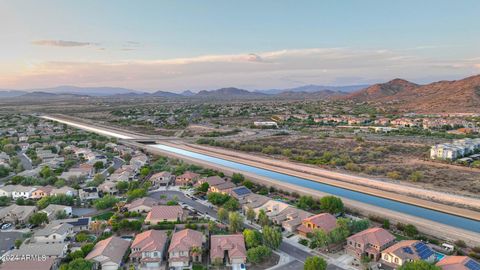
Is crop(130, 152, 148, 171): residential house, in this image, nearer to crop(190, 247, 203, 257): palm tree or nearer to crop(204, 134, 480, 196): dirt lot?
crop(204, 134, 480, 196): dirt lot

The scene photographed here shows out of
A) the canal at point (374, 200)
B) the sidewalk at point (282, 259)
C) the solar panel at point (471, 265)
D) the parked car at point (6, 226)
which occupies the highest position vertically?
the solar panel at point (471, 265)

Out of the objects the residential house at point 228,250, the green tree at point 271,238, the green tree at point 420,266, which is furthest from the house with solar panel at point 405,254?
the residential house at point 228,250

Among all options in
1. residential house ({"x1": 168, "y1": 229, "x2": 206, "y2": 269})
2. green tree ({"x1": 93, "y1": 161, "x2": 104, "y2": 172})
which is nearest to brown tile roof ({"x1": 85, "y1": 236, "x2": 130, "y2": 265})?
residential house ({"x1": 168, "y1": 229, "x2": 206, "y2": 269})

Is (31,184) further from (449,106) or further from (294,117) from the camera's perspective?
(449,106)

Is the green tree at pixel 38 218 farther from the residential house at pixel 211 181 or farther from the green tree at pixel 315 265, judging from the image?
the green tree at pixel 315 265

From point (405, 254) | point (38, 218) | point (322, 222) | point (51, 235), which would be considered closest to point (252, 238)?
point (322, 222)
